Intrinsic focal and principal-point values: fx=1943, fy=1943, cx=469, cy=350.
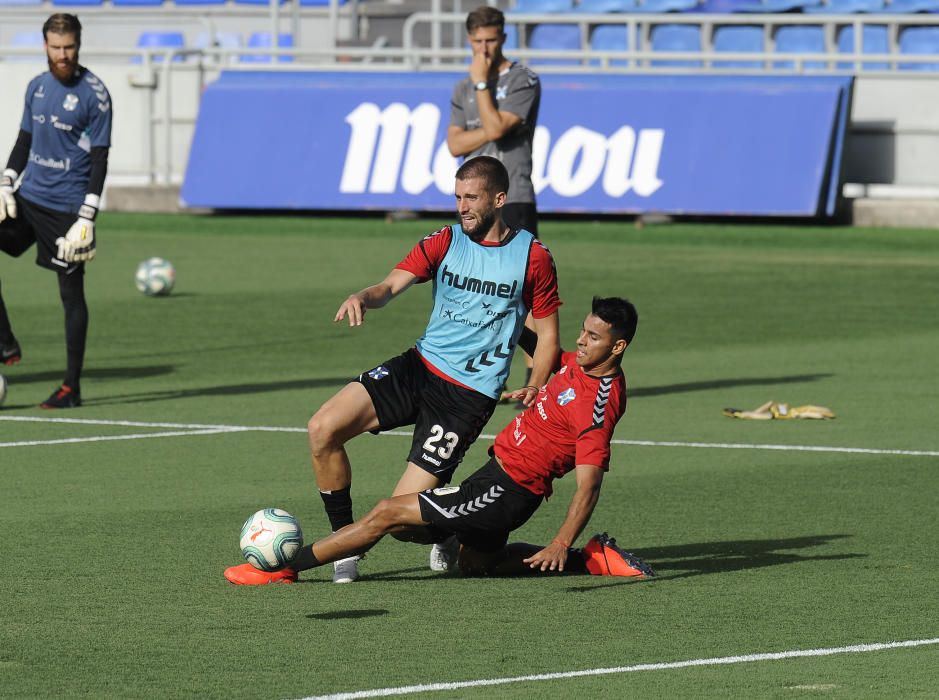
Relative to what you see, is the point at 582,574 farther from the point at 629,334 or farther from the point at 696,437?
the point at 696,437

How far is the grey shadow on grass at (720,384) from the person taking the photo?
13750 millimetres

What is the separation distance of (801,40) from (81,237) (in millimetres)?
21468

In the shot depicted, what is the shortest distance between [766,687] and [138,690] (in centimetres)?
190

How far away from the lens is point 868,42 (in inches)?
1229

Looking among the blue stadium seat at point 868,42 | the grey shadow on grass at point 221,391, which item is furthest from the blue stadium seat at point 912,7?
the grey shadow on grass at point 221,391

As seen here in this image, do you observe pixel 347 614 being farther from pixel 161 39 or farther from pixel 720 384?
pixel 161 39

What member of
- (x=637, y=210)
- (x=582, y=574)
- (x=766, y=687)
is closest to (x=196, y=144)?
(x=637, y=210)

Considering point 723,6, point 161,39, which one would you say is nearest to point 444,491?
point 723,6

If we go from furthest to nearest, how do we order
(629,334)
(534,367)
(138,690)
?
(534,367), (629,334), (138,690)

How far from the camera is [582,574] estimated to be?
7.84 meters

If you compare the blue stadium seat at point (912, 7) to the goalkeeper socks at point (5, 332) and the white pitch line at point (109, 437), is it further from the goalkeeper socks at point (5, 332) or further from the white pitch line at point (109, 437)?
the white pitch line at point (109, 437)

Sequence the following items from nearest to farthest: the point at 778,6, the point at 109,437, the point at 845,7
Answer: the point at 109,437
the point at 778,6
the point at 845,7

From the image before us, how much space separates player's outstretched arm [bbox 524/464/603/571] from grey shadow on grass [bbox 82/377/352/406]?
6.17 meters

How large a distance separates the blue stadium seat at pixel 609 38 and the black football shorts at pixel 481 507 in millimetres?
25447
